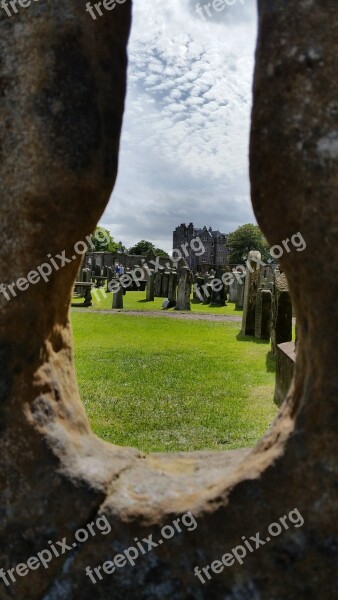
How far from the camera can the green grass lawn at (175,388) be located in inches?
191

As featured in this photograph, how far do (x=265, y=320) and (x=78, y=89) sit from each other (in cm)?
989

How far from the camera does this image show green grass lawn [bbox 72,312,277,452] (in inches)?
191

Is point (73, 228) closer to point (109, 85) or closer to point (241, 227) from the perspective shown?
point (109, 85)

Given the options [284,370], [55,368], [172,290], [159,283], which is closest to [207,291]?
A: [172,290]

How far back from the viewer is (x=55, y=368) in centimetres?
196

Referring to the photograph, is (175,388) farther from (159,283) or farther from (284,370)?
(159,283)

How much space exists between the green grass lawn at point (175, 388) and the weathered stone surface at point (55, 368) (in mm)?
2737

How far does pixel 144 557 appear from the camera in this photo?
167 centimetres

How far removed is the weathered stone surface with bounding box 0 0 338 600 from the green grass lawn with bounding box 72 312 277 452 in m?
2.74

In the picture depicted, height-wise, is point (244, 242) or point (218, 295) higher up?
point (244, 242)

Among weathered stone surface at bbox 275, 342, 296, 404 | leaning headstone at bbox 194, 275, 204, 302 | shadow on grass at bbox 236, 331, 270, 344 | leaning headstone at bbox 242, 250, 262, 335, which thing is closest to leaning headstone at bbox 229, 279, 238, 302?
leaning headstone at bbox 194, 275, 204, 302

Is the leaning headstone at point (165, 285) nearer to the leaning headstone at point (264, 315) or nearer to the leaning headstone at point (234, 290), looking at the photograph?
the leaning headstone at point (234, 290)

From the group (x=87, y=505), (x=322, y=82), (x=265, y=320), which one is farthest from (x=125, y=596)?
(x=265, y=320)

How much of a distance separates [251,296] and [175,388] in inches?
244
